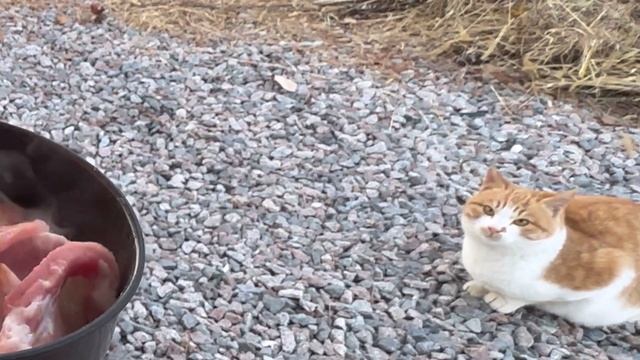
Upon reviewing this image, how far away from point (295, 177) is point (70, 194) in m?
1.17

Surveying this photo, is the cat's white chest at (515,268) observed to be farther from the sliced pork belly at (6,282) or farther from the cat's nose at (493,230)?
the sliced pork belly at (6,282)

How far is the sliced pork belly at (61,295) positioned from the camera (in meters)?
1.78

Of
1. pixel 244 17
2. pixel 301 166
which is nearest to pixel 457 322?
pixel 301 166

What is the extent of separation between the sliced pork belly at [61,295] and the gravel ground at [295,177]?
532 millimetres

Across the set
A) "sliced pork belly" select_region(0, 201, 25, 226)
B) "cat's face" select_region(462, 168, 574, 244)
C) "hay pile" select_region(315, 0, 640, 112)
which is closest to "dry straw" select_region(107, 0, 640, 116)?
"hay pile" select_region(315, 0, 640, 112)

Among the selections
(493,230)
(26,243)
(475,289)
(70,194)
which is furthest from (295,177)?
(26,243)

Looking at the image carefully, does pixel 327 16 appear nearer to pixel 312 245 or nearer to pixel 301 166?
pixel 301 166

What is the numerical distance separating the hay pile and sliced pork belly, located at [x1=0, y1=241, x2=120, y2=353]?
2286mm

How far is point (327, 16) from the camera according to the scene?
168 inches

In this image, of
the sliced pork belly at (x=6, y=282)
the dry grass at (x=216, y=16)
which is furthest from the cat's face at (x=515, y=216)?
the dry grass at (x=216, y=16)

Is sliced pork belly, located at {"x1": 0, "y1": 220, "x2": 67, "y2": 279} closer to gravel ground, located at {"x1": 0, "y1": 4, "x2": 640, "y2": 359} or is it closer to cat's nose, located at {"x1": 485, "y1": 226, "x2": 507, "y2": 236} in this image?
gravel ground, located at {"x1": 0, "y1": 4, "x2": 640, "y2": 359}

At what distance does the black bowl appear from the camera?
1.89m

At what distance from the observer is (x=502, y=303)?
265 centimetres

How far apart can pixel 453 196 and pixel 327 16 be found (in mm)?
1378
